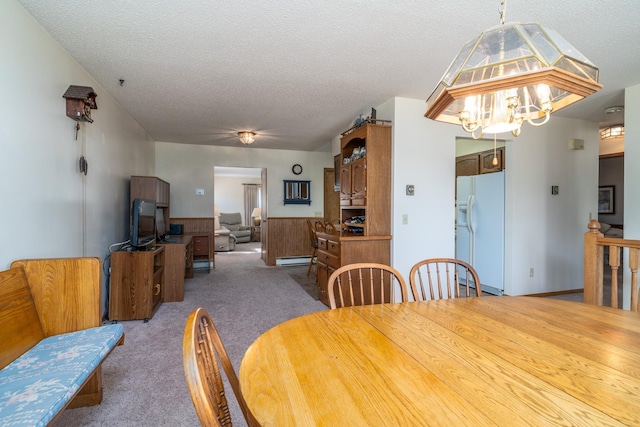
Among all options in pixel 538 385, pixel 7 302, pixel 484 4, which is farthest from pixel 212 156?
pixel 538 385

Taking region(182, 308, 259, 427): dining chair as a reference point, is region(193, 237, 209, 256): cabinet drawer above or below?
below

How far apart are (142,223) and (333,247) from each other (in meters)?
Result: 2.10

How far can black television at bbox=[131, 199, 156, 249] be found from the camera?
10.5 ft

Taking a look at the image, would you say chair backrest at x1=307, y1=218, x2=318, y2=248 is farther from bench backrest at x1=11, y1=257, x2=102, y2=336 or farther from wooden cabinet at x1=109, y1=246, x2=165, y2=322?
bench backrest at x1=11, y1=257, x2=102, y2=336

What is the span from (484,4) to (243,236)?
351 inches

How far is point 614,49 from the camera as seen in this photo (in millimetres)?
2438

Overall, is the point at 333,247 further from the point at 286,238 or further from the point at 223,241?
the point at 223,241

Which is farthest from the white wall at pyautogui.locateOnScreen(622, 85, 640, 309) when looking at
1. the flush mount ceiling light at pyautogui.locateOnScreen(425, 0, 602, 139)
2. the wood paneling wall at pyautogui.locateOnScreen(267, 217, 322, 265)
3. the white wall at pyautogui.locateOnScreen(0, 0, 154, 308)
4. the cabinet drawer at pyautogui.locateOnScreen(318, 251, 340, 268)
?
the white wall at pyautogui.locateOnScreen(0, 0, 154, 308)

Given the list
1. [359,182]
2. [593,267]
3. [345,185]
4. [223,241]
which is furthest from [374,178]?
[223,241]

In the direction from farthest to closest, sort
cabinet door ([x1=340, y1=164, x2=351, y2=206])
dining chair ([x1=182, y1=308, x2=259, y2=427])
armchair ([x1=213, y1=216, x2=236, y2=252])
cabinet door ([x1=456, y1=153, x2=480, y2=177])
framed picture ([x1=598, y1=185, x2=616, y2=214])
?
armchair ([x1=213, y1=216, x2=236, y2=252]) < framed picture ([x1=598, y1=185, x2=616, y2=214]) < cabinet door ([x1=456, y1=153, x2=480, y2=177]) < cabinet door ([x1=340, y1=164, x2=351, y2=206]) < dining chair ([x1=182, y1=308, x2=259, y2=427])

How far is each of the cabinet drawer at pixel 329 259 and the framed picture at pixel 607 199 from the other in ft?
24.0

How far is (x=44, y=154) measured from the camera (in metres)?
2.19

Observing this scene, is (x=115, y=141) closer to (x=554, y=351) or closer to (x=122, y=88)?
(x=122, y=88)

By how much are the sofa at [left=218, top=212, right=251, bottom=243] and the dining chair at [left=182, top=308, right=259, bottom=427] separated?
9079 mm
